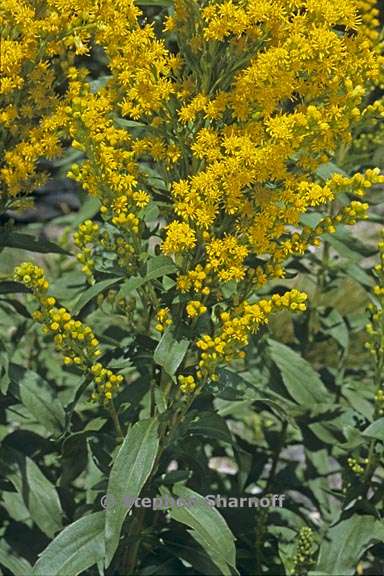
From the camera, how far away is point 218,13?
113 inches

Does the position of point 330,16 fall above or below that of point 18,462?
above

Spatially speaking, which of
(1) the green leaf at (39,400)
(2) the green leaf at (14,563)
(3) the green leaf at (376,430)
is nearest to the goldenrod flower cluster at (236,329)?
(3) the green leaf at (376,430)

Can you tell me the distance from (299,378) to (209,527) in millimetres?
1009

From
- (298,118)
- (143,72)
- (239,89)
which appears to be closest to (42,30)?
(143,72)

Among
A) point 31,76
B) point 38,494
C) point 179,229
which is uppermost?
point 31,76

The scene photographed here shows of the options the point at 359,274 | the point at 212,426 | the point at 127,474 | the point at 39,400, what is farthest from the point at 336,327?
the point at 127,474

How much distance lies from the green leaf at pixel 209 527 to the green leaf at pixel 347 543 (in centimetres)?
43

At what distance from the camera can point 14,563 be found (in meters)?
3.82

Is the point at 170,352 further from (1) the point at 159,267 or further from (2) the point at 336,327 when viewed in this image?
(2) the point at 336,327

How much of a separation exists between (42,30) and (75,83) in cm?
26

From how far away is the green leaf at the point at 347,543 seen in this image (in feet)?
11.5

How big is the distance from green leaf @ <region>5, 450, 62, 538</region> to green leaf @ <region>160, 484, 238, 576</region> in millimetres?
590

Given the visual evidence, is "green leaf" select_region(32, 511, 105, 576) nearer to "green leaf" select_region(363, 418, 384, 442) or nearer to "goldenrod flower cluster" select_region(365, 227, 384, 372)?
"green leaf" select_region(363, 418, 384, 442)

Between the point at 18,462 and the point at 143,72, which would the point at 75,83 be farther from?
the point at 18,462
